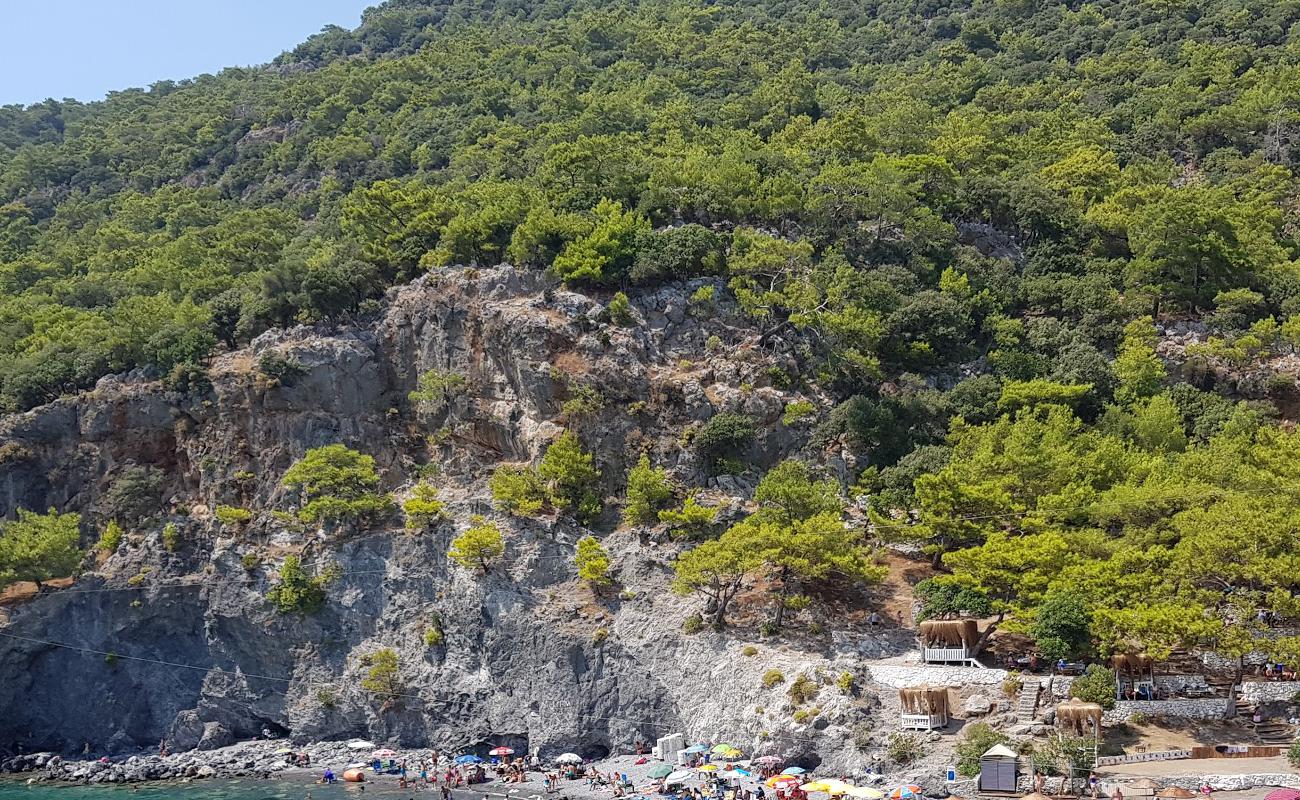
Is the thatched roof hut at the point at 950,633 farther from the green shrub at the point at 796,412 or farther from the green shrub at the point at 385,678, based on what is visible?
the green shrub at the point at 385,678

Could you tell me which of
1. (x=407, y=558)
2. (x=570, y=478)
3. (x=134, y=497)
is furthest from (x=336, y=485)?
(x=134, y=497)

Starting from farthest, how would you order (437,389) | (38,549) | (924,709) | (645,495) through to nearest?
(437,389) → (38,549) → (645,495) → (924,709)

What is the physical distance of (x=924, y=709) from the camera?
39.6 metres

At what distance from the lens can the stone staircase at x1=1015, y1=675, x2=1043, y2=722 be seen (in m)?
38.5

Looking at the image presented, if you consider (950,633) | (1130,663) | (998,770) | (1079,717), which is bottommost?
(998,770)

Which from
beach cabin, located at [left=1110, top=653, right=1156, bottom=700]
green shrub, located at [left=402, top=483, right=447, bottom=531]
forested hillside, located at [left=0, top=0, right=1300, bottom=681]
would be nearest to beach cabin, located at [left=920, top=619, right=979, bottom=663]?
forested hillside, located at [left=0, top=0, right=1300, bottom=681]

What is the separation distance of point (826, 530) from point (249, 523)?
32.7 metres

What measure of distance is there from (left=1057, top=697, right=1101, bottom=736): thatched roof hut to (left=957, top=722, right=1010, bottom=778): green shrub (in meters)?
2.09

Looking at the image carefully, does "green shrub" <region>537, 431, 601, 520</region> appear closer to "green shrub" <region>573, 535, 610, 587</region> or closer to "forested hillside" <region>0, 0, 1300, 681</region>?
"green shrub" <region>573, 535, 610, 587</region>

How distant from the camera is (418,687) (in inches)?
2034

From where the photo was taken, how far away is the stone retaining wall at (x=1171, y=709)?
38391 millimetres

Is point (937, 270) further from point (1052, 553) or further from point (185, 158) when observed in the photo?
point (185, 158)

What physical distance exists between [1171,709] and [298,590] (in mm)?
40677

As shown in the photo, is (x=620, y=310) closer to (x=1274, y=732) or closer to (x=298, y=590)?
(x=298, y=590)
